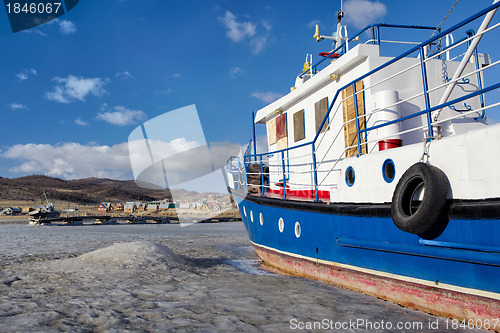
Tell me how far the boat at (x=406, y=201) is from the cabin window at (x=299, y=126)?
263 millimetres

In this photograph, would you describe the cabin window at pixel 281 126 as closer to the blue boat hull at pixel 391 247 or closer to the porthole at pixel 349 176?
the blue boat hull at pixel 391 247

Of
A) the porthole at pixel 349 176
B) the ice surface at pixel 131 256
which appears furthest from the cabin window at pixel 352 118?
the ice surface at pixel 131 256

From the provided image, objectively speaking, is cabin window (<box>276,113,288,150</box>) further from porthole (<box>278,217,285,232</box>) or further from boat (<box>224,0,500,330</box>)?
porthole (<box>278,217,285,232</box>)

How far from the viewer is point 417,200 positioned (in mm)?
4000

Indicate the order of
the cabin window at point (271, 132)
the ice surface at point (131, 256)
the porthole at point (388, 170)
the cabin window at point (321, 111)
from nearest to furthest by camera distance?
the porthole at point (388, 170), the ice surface at point (131, 256), the cabin window at point (321, 111), the cabin window at point (271, 132)

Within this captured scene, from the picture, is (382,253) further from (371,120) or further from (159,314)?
(159,314)

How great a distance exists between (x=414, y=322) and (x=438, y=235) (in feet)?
3.22

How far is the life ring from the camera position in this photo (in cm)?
363

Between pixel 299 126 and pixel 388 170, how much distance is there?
4515mm

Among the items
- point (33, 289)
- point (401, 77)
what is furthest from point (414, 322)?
point (33, 289)

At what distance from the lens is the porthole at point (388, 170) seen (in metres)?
4.53

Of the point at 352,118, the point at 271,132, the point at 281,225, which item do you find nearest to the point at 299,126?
the point at 271,132

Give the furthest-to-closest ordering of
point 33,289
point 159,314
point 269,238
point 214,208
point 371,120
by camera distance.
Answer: point 214,208 → point 269,238 → point 371,120 → point 33,289 → point 159,314

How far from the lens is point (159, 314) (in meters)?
3.95
